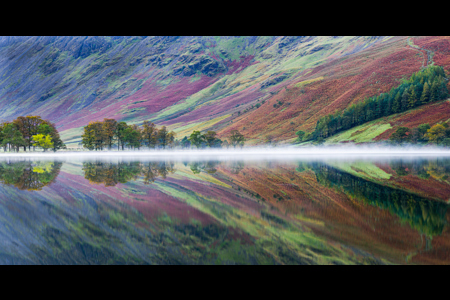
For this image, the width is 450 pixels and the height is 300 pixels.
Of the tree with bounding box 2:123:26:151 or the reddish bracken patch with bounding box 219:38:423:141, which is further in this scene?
the reddish bracken patch with bounding box 219:38:423:141

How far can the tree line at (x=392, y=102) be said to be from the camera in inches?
4486

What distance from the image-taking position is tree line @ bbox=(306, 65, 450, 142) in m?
114

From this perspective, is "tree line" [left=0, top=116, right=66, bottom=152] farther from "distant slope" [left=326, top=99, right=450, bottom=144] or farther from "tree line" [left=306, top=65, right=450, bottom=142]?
"distant slope" [left=326, top=99, right=450, bottom=144]

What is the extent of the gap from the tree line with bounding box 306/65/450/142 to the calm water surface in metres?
108

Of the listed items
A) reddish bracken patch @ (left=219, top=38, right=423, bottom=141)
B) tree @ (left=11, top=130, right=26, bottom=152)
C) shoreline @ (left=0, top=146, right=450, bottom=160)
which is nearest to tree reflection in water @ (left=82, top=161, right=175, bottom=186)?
shoreline @ (left=0, top=146, right=450, bottom=160)

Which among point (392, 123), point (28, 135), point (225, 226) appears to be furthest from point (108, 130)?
point (392, 123)

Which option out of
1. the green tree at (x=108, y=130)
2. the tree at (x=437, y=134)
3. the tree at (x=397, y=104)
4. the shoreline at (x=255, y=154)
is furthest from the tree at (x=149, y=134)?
the tree at (x=397, y=104)

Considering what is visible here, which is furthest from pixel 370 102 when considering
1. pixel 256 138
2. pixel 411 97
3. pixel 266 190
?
pixel 266 190

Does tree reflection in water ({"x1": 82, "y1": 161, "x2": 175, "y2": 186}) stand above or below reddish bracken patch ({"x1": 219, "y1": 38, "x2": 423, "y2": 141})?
below

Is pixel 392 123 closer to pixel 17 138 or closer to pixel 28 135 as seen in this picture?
pixel 28 135

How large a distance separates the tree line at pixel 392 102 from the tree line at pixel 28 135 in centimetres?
8758
